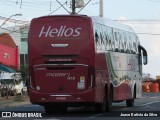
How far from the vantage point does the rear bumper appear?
24453 mm

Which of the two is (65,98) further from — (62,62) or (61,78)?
(62,62)

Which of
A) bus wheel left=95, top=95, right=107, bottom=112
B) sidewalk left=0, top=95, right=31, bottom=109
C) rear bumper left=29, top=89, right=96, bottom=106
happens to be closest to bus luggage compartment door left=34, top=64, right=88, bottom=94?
rear bumper left=29, top=89, right=96, bottom=106

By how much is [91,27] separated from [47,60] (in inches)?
87.8

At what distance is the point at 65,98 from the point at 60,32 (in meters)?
2.69

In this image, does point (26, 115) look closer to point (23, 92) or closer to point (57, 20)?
point (57, 20)

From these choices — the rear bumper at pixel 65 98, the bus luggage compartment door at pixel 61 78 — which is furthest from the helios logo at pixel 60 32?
the rear bumper at pixel 65 98

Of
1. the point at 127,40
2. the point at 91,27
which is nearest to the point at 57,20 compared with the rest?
the point at 91,27

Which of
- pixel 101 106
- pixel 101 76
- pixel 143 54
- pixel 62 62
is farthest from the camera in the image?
pixel 143 54

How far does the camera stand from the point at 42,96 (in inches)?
971

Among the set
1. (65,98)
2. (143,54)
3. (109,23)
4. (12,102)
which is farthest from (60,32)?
(12,102)

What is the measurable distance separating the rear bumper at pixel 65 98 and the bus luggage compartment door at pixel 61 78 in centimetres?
17

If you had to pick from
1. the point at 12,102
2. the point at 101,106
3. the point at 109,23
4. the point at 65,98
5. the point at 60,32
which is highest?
the point at 109,23

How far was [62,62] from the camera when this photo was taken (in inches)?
970

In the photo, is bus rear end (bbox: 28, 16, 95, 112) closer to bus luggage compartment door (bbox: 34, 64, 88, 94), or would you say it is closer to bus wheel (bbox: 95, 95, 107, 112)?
bus luggage compartment door (bbox: 34, 64, 88, 94)
